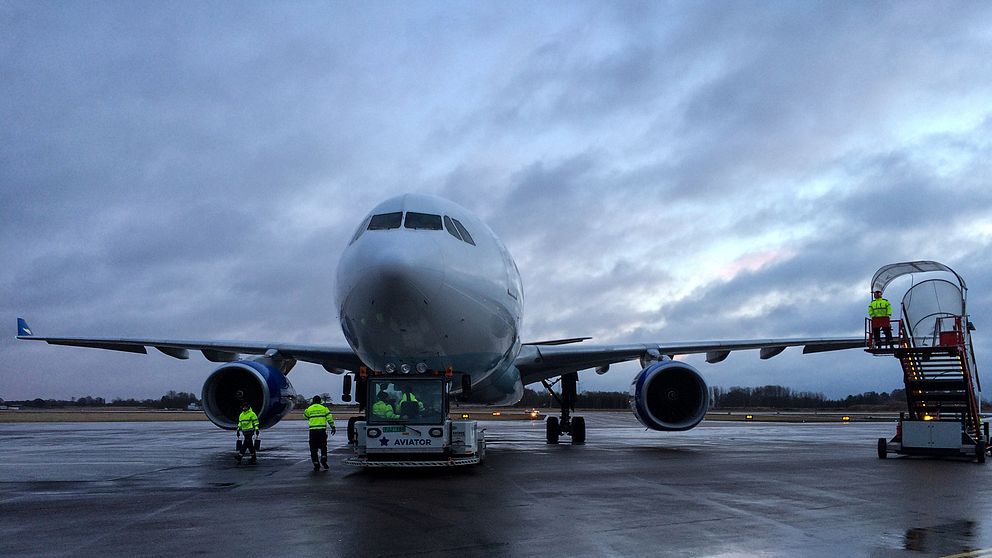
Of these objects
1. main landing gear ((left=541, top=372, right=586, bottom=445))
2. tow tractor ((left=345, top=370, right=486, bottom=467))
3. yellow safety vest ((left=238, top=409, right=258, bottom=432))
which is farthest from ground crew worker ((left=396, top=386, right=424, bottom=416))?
main landing gear ((left=541, top=372, right=586, bottom=445))

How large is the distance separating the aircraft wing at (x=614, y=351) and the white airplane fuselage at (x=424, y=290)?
486cm

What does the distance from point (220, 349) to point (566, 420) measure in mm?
9505

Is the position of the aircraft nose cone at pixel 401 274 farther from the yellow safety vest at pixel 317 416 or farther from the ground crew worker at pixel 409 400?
the yellow safety vest at pixel 317 416

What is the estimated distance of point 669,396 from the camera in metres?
18.5

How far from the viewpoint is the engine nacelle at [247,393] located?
16422 millimetres

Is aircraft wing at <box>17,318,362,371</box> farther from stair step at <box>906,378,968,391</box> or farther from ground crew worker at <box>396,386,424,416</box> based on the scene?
stair step at <box>906,378,968,391</box>

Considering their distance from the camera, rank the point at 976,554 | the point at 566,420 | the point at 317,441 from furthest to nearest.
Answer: the point at 566,420, the point at 317,441, the point at 976,554

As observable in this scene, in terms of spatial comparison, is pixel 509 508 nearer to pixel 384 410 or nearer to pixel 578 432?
pixel 384 410

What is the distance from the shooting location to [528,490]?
32.7 feet

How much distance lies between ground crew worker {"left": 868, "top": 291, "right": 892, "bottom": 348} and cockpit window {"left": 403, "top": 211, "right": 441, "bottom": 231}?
32.4 feet

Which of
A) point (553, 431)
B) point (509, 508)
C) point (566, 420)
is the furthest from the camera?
point (566, 420)

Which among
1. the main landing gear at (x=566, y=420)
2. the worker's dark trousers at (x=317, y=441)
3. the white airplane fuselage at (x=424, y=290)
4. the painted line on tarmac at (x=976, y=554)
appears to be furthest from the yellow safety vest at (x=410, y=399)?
the main landing gear at (x=566, y=420)

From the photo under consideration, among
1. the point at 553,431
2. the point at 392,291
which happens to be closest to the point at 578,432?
the point at 553,431

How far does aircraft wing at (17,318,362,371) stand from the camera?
1800 centimetres
